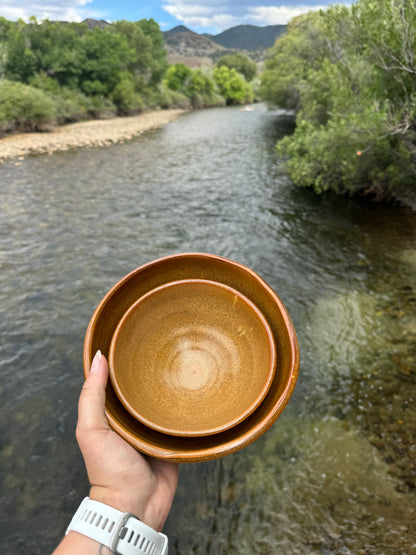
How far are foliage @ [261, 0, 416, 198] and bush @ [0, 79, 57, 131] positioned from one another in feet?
72.9

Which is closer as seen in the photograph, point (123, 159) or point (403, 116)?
point (403, 116)

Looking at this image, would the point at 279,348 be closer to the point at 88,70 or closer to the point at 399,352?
the point at 399,352

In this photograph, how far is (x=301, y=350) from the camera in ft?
19.0

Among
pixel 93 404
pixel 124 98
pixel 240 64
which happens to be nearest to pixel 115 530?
pixel 93 404

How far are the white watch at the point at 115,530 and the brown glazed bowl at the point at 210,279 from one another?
1.00ft

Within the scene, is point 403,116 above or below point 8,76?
below

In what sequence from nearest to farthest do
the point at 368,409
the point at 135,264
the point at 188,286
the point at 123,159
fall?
the point at 188,286 → the point at 368,409 → the point at 135,264 → the point at 123,159

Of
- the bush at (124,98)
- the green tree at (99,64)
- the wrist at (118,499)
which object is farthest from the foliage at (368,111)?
the green tree at (99,64)

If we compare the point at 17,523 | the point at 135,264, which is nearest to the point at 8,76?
the point at 135,264

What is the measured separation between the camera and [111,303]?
231 centimetres

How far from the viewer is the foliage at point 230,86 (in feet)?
247

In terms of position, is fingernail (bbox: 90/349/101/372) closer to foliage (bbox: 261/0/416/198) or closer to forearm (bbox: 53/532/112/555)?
forearm (bbox: 53/532/112/555)

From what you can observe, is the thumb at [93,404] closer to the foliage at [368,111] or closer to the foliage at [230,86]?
the foliage at [368,111]

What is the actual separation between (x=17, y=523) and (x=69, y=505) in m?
0.51
